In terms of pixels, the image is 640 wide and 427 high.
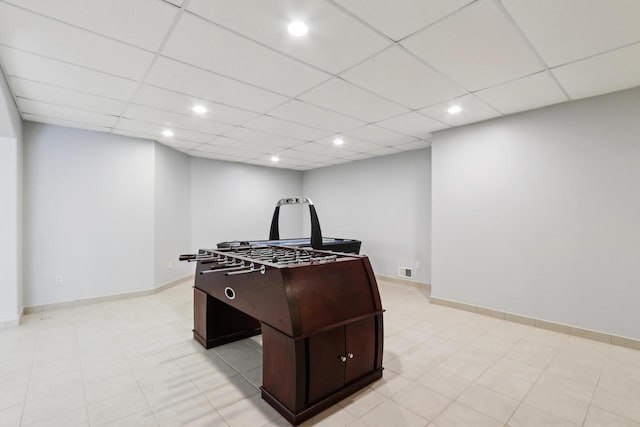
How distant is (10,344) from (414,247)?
5.44 m

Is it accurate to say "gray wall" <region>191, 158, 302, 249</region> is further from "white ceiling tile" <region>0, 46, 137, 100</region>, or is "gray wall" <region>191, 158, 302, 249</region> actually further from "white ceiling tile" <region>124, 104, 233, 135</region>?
"white ceiling tile" <region>0, 46, 137, 100</region>

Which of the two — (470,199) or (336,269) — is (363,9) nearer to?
(336,269)

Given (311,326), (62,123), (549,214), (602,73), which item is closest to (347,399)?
(311,326)

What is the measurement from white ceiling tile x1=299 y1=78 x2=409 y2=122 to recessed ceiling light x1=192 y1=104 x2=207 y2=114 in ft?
3.74

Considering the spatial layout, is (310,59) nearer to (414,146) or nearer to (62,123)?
(414,146)

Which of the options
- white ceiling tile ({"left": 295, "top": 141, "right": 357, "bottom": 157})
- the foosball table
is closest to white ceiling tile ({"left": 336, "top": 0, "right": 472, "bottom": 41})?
the foosball table

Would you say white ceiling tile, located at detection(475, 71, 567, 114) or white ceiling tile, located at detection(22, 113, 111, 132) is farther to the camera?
white ceiling tile, located at detection(22, 113, 111, 132)

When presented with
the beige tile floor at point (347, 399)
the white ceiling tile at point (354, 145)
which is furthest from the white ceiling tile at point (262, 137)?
the beige tile floor at point (347, 399)

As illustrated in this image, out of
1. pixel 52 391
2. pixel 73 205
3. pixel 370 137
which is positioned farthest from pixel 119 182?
pixel 370 137

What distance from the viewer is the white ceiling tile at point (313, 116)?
10.8 ft

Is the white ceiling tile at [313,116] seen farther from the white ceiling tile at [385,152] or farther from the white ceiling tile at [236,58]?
the white ceiling tile at [385,152]

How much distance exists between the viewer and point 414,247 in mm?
5422

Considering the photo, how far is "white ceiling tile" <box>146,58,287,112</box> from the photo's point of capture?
2459 mm

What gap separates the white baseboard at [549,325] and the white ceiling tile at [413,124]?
7.93 ft
